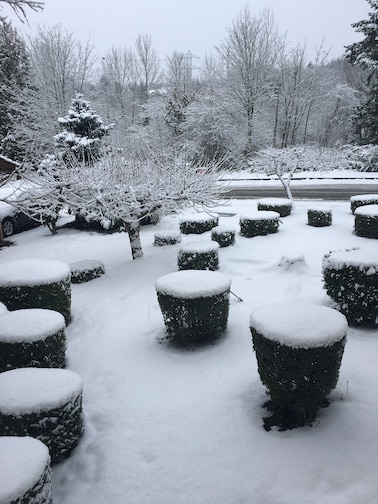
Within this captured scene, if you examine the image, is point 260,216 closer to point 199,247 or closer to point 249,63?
point 199,247

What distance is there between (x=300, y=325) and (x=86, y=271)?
21.8 ft

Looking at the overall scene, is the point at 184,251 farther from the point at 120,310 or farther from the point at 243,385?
the point at 243,385

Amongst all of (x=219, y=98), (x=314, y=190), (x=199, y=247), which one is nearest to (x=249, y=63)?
(x=219, y=98)

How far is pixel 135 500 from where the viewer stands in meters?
3.04

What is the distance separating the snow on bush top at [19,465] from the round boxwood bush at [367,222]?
10.2 metres

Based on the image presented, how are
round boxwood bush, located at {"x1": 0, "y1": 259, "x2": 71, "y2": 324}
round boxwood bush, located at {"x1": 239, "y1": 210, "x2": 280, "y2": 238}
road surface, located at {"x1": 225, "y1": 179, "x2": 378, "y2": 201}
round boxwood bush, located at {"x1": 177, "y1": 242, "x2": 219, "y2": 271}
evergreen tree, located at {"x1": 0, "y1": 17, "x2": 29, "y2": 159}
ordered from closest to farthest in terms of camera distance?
round boxwood bush, located at {"x1": 0, "y1": 259, "x2": 71, "y2": 324} → round boxwood bush, located at {"x1": 177, "y1": 242, "x2": 219, "y2": 271} → round boxwood bush, located at {"x1": 239, "y1": 210, "x2": 280, "y2": 238} → road surface, located at {"x1": 225, "y1": 179, "x2": 378, "y2": 201} → evergreen tree, located at {"x1": 0, "y1": 17, "x2": 29, "y2": 159}

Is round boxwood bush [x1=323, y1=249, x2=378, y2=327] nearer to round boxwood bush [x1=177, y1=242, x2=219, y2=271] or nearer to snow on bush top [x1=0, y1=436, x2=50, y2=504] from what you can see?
round boxwood bush [x1=177, y1=242, x2=219, y2=271]

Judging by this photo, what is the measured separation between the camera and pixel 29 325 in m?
4.66

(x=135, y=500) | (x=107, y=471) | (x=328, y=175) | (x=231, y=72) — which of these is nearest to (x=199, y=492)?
(x=135, y=500)

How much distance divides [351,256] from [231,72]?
2922cm

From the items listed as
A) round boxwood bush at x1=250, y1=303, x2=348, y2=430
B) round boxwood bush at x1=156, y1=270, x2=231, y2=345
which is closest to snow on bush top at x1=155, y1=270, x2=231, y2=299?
round boxwood bush at x1=156, y1=270, x2=231, y2=345

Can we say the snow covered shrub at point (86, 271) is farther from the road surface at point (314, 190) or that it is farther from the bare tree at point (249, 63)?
the bare tree at point (249, 63)

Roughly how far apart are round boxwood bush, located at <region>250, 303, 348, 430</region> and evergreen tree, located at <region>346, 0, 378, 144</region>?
21681 mm

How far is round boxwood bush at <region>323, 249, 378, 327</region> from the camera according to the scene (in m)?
5.32
